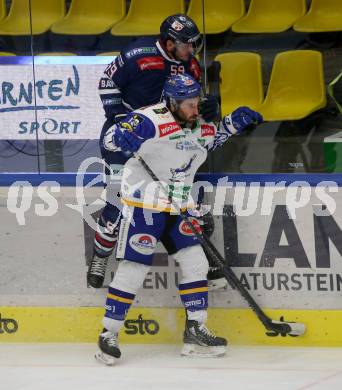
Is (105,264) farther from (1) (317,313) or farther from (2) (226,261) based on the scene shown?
(1) (317,313)

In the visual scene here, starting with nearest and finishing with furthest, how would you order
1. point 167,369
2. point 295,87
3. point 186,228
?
point 167,369 → point 186,228 → point 295,87

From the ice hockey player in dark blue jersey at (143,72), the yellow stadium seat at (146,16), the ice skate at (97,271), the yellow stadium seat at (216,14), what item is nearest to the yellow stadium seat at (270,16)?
the yellow stadium seat at (216,14)

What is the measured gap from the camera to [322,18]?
5.79 meters

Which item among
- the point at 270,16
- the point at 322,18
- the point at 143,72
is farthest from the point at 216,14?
the point at 143,72

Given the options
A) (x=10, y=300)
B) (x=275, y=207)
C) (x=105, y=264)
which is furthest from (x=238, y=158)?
(x=10, y=300)

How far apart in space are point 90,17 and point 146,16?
1.03ft

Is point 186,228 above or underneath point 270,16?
underneath

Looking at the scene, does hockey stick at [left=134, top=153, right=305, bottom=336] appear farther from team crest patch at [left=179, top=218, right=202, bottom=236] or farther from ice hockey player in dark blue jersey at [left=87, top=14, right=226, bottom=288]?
ice hockey player in dark blue jersey at [left=87, top=14, right=226, bottom=288]

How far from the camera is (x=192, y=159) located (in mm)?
5254

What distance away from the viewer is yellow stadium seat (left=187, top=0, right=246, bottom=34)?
224 inches

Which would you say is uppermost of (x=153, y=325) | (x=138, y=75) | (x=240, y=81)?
(x=138, y=75)

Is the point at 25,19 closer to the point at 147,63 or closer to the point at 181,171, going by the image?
the point at 147,63

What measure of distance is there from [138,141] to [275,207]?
71 cm

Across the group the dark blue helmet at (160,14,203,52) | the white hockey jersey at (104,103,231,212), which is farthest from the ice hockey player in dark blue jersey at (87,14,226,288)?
the white hockey jersey at (104,103,231,212)
